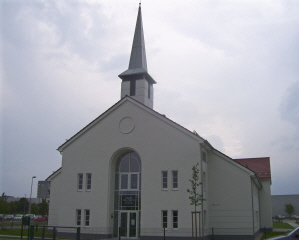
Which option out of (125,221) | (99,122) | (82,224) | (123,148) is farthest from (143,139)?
(82,224)

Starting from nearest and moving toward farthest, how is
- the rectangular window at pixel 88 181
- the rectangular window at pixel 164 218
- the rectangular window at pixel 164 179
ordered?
the rectangular window at pixel 164 218 → the rectangular window at pixel 164 179 → the rectangular window at pixel 88 181

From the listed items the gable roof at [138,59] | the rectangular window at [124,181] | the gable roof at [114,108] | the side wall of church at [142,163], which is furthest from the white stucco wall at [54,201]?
the gable roof at [138,59]

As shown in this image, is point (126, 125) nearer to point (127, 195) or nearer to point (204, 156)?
point (127, 195)

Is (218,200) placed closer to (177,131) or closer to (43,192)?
(177,131)

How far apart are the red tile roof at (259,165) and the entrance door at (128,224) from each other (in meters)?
19.9

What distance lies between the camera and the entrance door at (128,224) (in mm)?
27141

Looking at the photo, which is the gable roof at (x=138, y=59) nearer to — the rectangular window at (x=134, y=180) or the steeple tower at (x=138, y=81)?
the steeple tower at (x=138, y=81)

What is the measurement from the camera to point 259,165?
4456 centimetres

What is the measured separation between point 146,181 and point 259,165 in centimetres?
2253

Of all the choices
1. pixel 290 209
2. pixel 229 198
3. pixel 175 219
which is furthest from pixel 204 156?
pixel 290 209

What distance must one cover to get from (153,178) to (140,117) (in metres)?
5.19

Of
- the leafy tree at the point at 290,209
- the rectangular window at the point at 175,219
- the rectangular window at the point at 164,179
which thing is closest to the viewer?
the rectangular window at the point at 175,219

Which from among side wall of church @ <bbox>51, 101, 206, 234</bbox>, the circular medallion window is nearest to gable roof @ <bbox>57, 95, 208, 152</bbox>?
side wall of church @ <bbox>51, 101, 206, 234</bbox>

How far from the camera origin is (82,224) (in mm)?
28281
